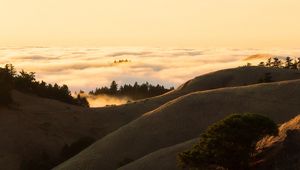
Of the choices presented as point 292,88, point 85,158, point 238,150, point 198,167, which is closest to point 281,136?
point 238,150

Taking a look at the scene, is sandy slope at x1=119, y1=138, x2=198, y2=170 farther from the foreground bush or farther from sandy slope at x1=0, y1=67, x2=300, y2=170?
sandy slope at x1=0, y1=67, x2=300, y2=170

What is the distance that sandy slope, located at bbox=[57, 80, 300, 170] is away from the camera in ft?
171

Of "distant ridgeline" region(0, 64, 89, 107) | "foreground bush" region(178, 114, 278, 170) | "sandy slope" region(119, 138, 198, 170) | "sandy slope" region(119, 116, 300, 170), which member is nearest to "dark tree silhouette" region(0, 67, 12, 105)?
"distant ridgeline" region(0, 64, 89, 107)

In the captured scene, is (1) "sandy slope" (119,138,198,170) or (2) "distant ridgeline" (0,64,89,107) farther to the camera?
(2) "distant ridgeline" (0,64,89,107)

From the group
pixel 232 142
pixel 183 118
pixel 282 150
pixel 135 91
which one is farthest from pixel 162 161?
pixel 135 91

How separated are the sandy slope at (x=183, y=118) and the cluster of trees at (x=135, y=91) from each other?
3733 inches

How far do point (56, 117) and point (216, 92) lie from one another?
2739 cm

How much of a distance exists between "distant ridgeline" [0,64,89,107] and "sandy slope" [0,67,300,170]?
252cm

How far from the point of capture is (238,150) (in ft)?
99.5

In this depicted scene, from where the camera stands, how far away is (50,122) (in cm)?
7681

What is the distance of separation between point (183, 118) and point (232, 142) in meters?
28.8

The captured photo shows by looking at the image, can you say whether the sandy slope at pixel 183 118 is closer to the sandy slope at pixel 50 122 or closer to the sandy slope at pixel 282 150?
the sandy slope at pixel 50 122

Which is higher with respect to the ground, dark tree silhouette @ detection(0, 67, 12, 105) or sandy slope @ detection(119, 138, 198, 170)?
dark tree silhouette @ detection(0, 67, 12, 105)

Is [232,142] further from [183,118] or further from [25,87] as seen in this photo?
[25,87]
